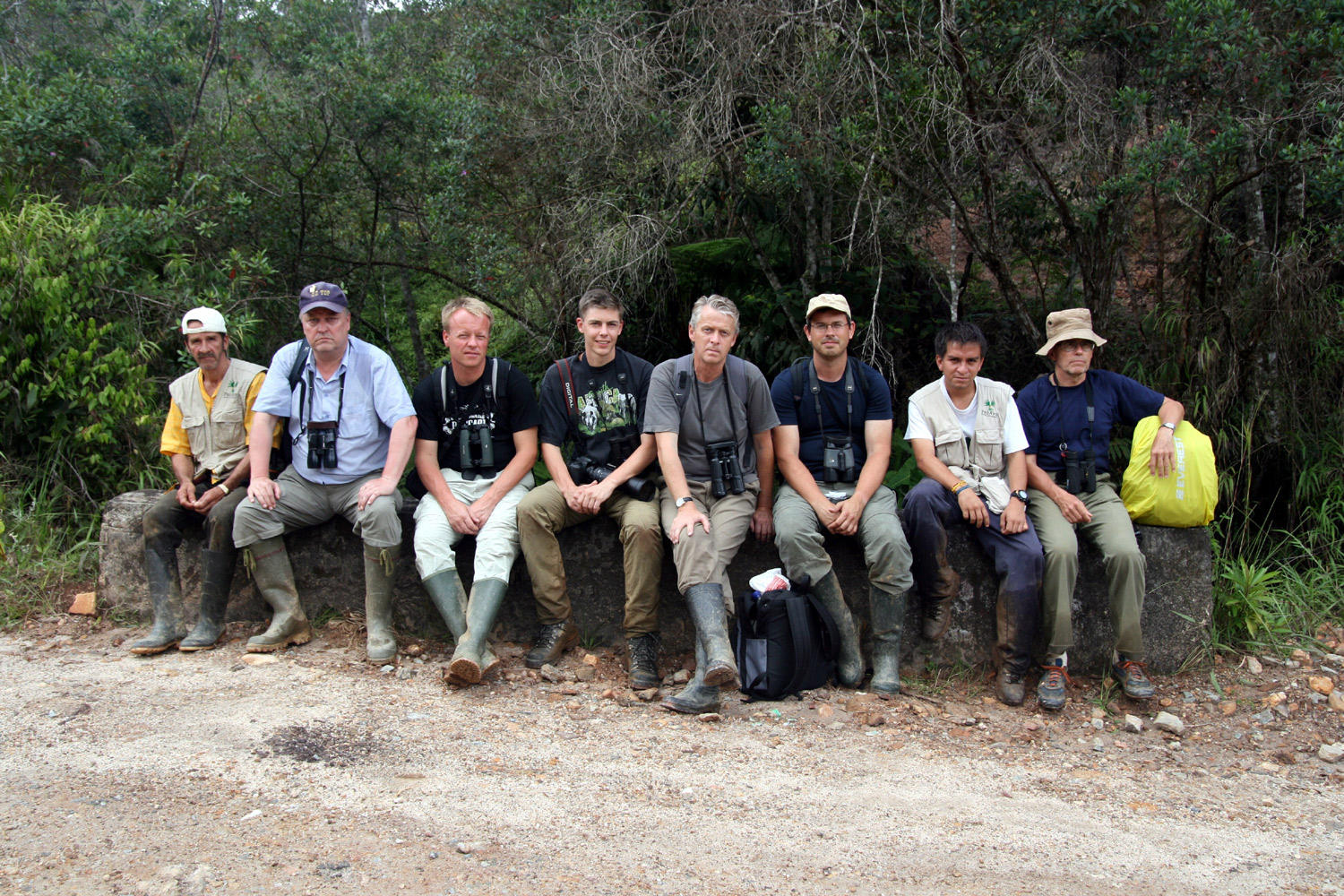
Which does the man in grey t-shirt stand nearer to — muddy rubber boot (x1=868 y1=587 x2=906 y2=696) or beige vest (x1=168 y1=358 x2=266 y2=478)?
muddy rubber boot (x1=868 y1=587 x2=906 y2=696)

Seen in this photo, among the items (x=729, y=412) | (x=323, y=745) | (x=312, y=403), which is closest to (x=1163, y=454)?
(x=729, y=412)

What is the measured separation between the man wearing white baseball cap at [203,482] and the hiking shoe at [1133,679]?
4114 mm

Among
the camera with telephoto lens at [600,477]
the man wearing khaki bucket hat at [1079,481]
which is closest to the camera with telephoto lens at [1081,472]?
the man wearing khaki bucket hat at [1079,481]

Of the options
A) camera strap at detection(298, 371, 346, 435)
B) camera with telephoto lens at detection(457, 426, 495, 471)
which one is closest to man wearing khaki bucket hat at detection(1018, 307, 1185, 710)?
camera with telephoto lens at detection(457, 426, 495, 471)

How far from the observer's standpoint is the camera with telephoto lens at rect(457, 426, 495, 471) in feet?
15.3

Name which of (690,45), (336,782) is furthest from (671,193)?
(336,782)

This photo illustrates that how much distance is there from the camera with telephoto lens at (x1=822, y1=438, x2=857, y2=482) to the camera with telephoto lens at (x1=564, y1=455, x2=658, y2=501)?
2.65 feet

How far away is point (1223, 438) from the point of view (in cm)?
543

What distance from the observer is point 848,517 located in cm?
429

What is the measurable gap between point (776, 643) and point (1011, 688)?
3.55 feet

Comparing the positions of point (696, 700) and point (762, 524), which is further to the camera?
point (762, 524)

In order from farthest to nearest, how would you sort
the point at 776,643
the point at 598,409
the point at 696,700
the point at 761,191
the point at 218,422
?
the point at 761,191 < the point at 218,422 < the point at 598,409 < the point at 776,643 < the point at 696,700

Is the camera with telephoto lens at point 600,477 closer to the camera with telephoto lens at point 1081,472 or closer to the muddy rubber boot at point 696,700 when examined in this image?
the muddy rubber boot at point 696,700

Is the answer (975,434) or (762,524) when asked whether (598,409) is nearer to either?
(762,524)
